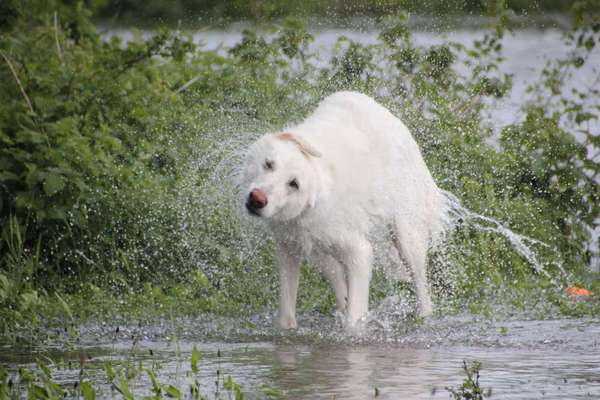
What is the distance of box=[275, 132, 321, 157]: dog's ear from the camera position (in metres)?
6.54

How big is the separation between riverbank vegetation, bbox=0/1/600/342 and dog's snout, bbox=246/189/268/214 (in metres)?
1.25

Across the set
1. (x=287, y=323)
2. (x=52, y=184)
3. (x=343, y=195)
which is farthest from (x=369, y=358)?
(x=52, y=184)

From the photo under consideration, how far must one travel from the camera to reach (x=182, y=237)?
827 cm

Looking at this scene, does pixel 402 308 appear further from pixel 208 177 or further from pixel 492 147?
pixel 492 147

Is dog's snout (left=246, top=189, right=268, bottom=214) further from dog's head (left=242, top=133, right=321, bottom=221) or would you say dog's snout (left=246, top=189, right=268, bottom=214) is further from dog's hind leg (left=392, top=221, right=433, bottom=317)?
dog's hind leg (left=392, top=221, right=433, bottom=317)

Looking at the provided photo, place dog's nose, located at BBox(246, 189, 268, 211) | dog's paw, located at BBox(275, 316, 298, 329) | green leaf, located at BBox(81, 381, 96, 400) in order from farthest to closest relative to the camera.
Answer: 1. dog's paw, located at BBox(275, 316, 298, 329)
2. dog's nose, located at BBox(246, 189, 268, 211)
3. green leaf, located at BBox(81, 381, 96, 400)

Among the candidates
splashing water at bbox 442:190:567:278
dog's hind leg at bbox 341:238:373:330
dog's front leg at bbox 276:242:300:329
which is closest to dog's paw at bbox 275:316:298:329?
dog's front leg at bbox 276:242:300:329

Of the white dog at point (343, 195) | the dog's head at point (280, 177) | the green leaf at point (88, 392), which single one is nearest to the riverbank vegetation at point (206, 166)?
the white dog at point (343, 195)

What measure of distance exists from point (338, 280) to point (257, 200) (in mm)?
1363

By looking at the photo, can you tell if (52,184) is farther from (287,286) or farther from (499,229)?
(499,229)

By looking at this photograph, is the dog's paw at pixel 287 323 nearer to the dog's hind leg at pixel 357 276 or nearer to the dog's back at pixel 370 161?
the dog's hind leg at pixel 357 276

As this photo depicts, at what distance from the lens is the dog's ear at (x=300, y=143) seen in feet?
21.5

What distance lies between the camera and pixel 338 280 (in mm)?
7461

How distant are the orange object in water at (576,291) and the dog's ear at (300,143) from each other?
2361mm
